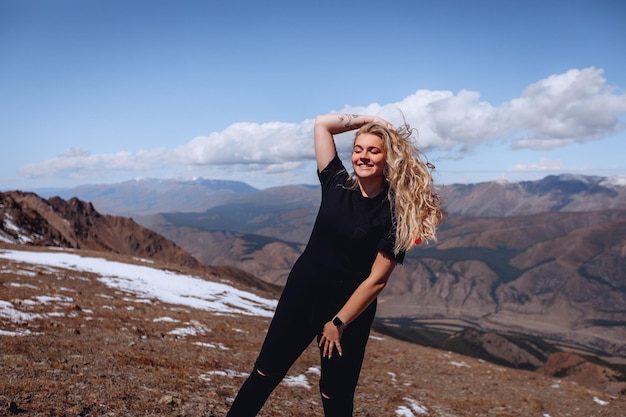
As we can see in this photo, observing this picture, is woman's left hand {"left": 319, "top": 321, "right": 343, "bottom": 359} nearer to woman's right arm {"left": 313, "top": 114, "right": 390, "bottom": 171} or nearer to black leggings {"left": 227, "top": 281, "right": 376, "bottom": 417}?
black leggings {"left": 227, "top": 281, "right": 376, "bottom": 417}

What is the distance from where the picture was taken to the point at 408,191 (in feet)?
13.3

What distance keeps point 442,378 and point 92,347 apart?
12052mm

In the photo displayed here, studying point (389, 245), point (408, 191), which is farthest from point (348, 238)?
point (408, 191)

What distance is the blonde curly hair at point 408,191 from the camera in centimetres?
395

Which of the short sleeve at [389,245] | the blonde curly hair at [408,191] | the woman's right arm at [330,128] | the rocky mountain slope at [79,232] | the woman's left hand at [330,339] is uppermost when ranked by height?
the woman's right arm at [330,128]

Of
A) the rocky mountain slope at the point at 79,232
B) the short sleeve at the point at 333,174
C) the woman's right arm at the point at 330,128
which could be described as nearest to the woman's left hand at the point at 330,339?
the short sleeve at the point at 333,174

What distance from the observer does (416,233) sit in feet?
12.9

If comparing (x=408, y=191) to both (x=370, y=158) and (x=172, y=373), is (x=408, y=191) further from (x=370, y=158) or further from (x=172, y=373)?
(x=172, y=373)

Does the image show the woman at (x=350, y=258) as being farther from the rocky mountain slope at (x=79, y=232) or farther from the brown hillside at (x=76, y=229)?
the brown hillside at (x=76, y=229)

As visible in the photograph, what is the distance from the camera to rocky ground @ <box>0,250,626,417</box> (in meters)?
7.26

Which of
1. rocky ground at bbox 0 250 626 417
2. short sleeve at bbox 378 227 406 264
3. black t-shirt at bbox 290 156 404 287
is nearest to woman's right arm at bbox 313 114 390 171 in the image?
black t-shirt at bbox 290 156 404 287

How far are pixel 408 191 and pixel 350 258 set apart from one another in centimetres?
82

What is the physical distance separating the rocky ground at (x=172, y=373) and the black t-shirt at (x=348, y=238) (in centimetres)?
450

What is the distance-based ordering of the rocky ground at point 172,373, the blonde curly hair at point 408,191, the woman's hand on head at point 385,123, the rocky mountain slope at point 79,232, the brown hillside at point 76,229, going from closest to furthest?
the blonde curly hair at point 408,191 → the woman's hand on head at point 385,123 → the rocky ground at point 172,373 → the rocky mountain slope at point 79,232 → the brown hillside at point 76,229
